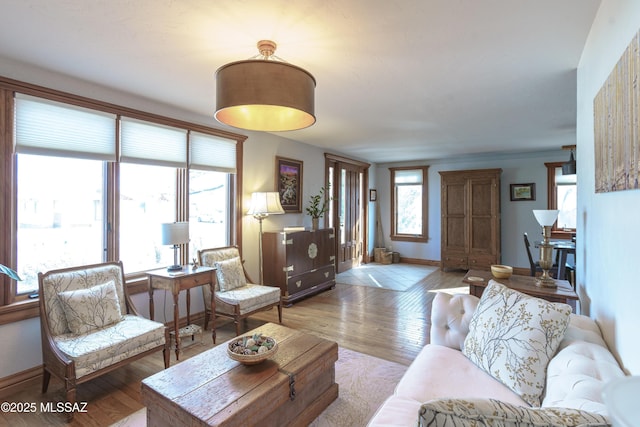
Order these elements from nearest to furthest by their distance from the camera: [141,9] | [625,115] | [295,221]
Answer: [625,115] < [141,9] < [295,221]

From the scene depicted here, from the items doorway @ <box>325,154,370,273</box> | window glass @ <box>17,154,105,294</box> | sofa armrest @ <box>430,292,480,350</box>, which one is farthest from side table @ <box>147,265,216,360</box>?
doorway @ <box>325,154,370,273</box>

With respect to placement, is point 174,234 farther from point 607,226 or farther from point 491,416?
point 607,226

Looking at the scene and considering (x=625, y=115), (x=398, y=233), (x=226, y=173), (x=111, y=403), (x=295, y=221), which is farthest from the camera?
(x=398, y=233)

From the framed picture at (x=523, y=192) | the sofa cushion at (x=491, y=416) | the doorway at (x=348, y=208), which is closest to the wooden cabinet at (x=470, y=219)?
the framed picture at (x=523, y=192)

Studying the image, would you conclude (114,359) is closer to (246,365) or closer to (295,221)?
(246,365)

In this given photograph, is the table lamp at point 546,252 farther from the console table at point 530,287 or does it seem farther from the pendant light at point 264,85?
the pendant light at point 264,85

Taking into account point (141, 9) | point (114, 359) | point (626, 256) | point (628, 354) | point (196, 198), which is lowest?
point (114, 359)

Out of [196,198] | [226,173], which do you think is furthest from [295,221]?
[196,198]

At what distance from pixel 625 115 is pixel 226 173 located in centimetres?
391

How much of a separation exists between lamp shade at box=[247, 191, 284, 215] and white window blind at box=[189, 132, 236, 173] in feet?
1.54

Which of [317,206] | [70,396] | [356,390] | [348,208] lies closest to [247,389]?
[356,390]

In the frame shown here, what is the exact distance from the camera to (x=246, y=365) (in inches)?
75.3

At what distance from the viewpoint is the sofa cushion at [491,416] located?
0.78 m

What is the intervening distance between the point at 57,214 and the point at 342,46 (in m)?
2.74
